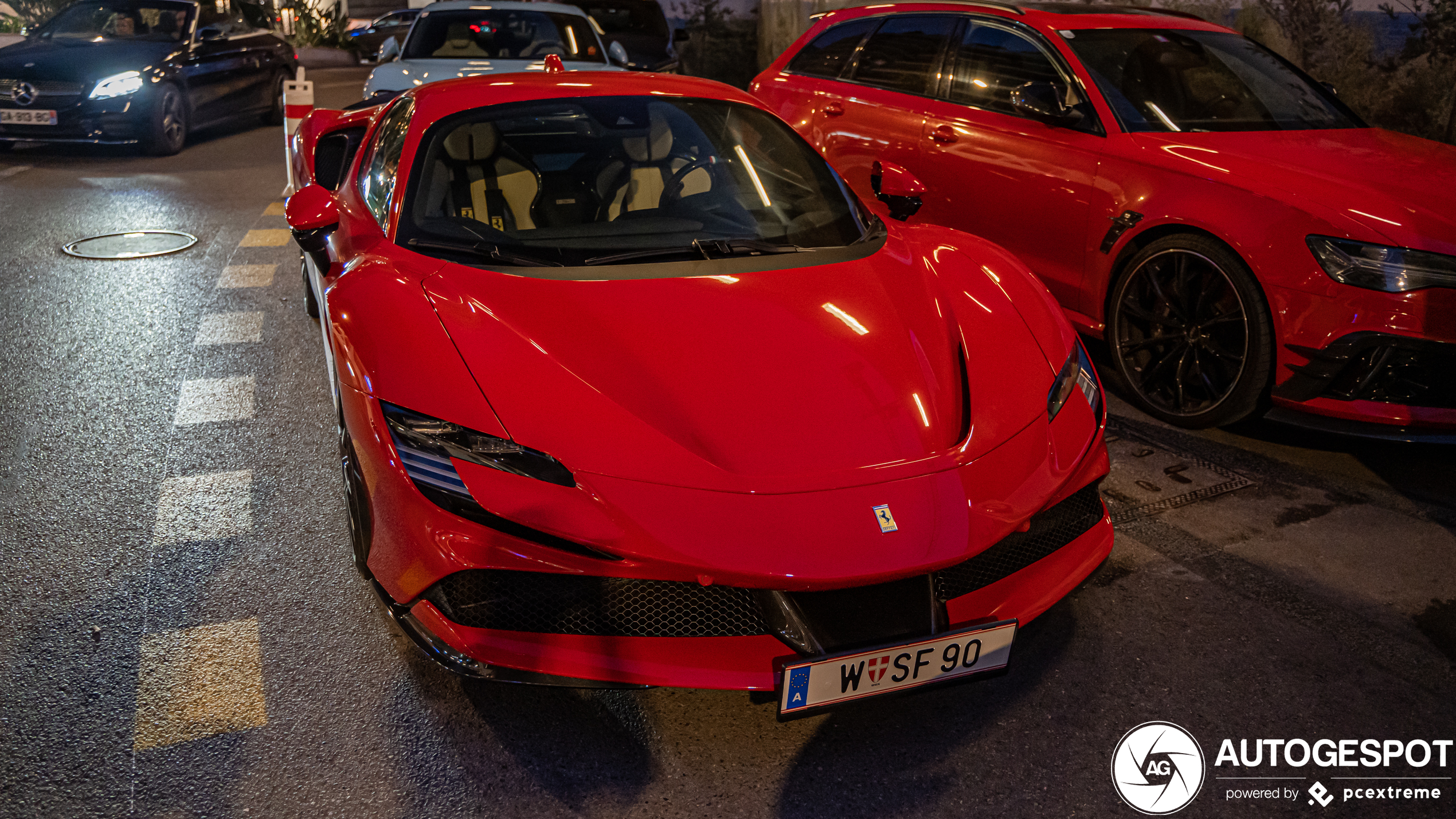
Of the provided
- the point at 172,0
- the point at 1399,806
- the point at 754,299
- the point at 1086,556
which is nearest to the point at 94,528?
the point at 754,299

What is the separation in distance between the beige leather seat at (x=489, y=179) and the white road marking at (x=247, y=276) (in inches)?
119

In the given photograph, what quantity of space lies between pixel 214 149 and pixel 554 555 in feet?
33.6

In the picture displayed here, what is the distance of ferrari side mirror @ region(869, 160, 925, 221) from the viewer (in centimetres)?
359

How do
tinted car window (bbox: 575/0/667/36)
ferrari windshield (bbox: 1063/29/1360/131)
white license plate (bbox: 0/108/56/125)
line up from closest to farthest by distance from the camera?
ferrari windshield (bbox: 1063/29/1360/131) → white license plate (bbox: 0/108/56/125) → tinted car window (bbox: 575/0/667/36)

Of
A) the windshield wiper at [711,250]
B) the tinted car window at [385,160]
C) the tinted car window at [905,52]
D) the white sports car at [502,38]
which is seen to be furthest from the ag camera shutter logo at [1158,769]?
the white sports car at [502,38]

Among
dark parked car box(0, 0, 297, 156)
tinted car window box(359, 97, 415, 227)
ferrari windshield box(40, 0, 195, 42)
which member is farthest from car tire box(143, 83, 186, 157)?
tinted car window box(359, 97, 415, 227)

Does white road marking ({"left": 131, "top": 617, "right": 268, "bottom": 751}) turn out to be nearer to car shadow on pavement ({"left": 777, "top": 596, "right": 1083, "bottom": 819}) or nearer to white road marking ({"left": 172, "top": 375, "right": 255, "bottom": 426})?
car shadow on pavement ({"left": 777, "top": 596, "right": 1083, "bottom": 819})

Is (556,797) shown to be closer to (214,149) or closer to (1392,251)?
(1392,251)

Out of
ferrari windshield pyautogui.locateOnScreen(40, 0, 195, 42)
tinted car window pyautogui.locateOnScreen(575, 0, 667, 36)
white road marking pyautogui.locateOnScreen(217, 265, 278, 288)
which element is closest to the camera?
white road marking pyautogui.locateOnScreen(217, 265, 278, 288)

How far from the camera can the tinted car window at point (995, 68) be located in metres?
4.82

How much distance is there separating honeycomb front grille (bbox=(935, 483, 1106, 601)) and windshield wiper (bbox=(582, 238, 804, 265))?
1.07 metres

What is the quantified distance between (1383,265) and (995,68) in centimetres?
212

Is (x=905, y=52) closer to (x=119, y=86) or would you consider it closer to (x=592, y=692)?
(x=592, y=692)

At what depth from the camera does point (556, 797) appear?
2.20m
